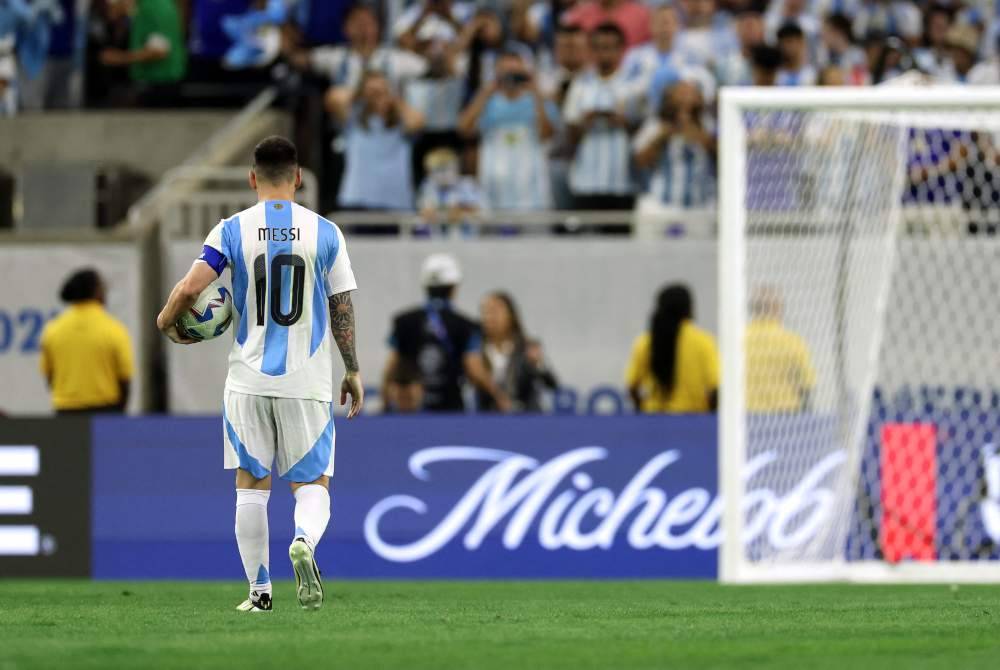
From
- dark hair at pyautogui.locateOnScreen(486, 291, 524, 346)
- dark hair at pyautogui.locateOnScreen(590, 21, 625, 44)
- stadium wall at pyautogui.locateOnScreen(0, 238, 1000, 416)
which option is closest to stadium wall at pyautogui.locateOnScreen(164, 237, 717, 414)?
stadium wall at pyautogui.locateOnScreen(0, 238, 1000, 416)

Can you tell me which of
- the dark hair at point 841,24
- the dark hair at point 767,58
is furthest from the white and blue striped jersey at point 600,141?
the dark hair at point 841,24

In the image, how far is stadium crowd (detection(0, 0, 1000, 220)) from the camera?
626 inches

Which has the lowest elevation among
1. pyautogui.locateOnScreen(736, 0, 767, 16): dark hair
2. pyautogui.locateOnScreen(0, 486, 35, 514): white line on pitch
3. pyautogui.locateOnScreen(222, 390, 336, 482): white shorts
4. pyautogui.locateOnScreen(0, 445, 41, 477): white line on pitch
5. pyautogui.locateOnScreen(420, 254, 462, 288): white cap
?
pyautogui.locateOnScreen(0, 486, 35, 514): white line on pitch

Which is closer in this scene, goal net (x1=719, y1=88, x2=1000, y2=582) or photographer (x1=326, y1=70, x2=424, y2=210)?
goal net (x1=719, y1=88, x2=1000, y2=582)

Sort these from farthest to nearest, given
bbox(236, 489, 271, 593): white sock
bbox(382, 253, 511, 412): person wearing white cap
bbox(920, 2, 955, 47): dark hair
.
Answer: bbox(920, 2, 955, 47): dark hair → bbox(382, 253, 511, 412): person wearing white cap → bbox(236, 489, 271, 593): white sock

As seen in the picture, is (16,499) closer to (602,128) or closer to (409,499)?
(409,499)

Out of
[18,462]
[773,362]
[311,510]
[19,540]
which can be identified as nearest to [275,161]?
[311,510]

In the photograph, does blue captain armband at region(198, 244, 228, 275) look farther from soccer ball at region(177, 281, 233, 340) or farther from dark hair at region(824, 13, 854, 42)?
dark hair at region(824, 13, 854, 42)

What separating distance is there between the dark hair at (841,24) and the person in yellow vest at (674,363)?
3979mm

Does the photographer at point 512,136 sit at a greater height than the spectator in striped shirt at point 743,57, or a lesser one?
lesser

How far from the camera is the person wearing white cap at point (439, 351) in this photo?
13828 millimetres

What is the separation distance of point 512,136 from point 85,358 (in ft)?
14.0

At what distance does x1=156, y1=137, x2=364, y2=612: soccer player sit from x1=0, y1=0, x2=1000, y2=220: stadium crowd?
7.38 meters

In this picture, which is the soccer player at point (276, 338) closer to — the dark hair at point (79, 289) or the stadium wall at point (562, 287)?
the dark hair at point (79, 289)
